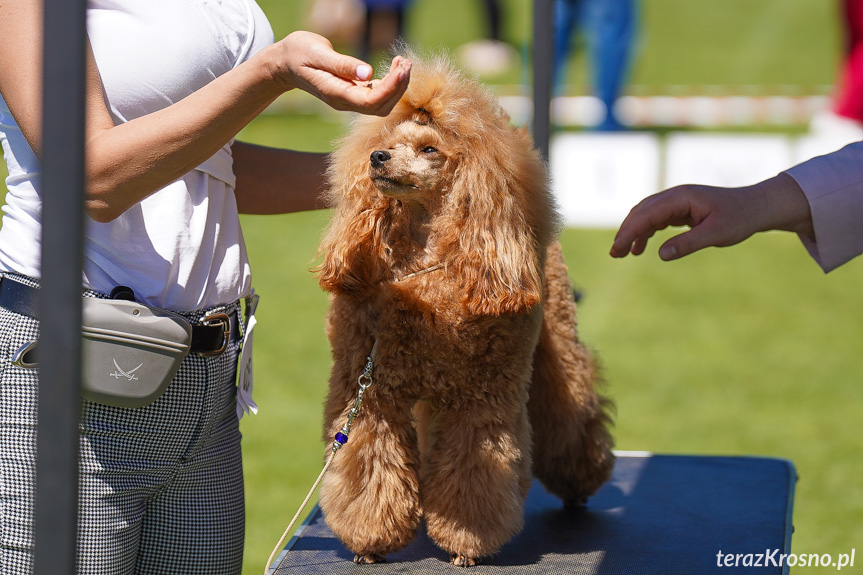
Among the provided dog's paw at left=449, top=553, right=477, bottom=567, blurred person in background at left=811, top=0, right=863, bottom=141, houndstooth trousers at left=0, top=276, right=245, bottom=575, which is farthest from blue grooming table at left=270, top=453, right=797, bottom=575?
blurred person in background at left=811, top=0, right=863, bottom=141

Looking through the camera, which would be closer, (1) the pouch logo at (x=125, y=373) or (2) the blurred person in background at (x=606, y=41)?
(1) the pouch logo at (x=125, y=373)

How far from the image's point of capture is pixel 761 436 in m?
4.27

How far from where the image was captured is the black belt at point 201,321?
1446mm

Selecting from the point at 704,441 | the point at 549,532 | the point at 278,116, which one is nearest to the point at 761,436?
the point at 704,441

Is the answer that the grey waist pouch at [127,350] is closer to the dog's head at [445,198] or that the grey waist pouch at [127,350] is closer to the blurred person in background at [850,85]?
the dog's head at [445,198]

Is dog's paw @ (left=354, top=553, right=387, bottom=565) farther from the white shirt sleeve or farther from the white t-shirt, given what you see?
the white shirt sleeve

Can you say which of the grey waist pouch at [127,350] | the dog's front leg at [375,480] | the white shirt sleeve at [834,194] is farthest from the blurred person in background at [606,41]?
the grey waist pouch at [127,350]

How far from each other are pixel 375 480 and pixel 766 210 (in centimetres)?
81

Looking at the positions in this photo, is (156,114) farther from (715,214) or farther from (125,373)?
(715,214)

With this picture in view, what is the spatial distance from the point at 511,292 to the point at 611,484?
104 centimetres

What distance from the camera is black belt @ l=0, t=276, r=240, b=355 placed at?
1.45 meters

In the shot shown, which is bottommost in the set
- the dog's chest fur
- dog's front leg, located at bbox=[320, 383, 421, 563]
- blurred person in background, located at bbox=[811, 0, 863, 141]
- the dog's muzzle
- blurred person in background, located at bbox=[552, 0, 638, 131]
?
dog's front leg, located at bbox=[320, 383, 421, 563]

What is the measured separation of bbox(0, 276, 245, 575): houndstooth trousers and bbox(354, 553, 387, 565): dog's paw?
0.73 feet

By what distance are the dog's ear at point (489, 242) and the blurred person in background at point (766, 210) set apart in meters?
0.21
